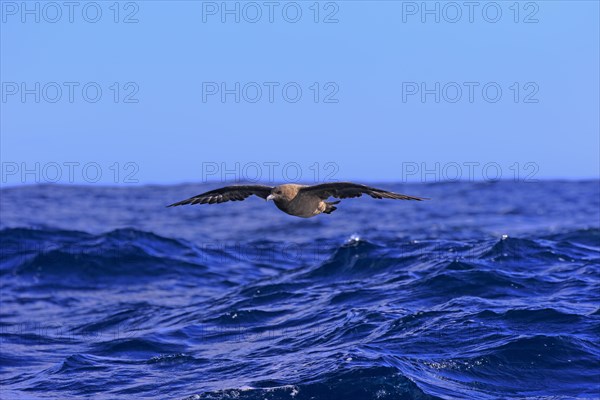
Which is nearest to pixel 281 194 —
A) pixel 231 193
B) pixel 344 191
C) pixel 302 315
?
pixel 344 191

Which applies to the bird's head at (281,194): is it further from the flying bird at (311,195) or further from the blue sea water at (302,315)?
the blue sea water at (302,315)

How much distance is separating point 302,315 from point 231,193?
642 centimetres

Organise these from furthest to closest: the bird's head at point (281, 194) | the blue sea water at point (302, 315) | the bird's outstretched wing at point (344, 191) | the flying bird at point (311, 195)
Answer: the blue sea water at point (302, 315) < the bird's head at point (281, 194) < the flying bird at point (311, 195) < the bird's outstretched wing at point (344, 191)

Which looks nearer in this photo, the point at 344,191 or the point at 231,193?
the point at 344,191

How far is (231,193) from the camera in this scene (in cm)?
1291

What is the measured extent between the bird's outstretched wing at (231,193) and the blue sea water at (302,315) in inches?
118

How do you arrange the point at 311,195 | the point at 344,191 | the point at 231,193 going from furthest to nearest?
1. the point at 231,193
2. the point at 311,195
3. the point at 344,191

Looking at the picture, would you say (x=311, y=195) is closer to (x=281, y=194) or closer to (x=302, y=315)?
(x=281, y=194)

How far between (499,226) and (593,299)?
18.8 metres

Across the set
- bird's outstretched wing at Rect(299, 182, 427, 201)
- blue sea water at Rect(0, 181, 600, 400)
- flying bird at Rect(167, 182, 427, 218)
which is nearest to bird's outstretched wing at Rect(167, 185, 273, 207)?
flying bird at Rect(167, 182, 427, 218)

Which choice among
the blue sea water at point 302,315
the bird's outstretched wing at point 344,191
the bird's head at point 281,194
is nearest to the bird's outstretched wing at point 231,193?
the bird's head at point 281,194

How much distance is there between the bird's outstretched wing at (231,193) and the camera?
12.4m

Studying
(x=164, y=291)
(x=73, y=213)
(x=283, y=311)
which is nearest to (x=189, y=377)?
(x=283, y=311)

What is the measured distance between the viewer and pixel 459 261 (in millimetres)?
20562
